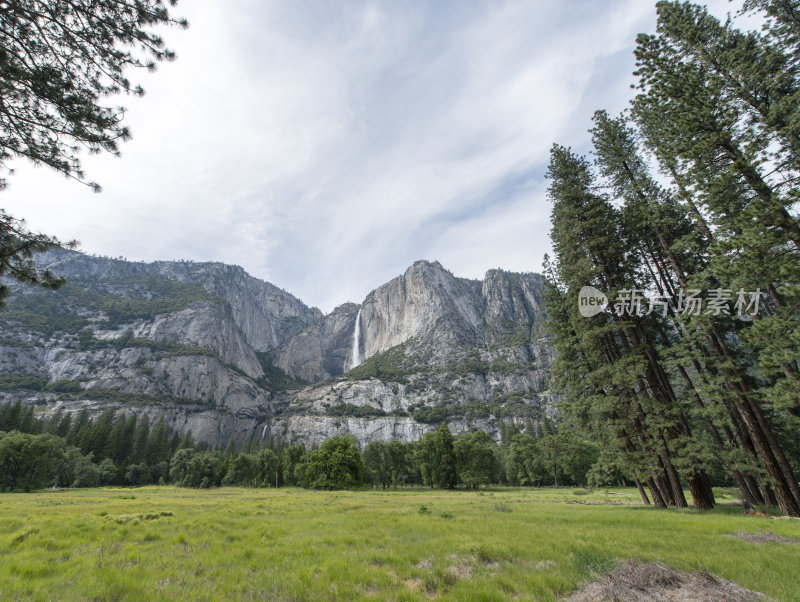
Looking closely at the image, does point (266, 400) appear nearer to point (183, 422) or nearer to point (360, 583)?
point (183, 422)

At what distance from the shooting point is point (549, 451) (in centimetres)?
6681

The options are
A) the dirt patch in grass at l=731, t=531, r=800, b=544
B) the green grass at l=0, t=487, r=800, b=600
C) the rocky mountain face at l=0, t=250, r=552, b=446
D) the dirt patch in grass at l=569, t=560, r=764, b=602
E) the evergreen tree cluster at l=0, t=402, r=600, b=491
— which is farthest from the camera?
the rocky mountain face at l=0, t=250, r=552, b=446

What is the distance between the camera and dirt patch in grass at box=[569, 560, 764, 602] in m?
5.25

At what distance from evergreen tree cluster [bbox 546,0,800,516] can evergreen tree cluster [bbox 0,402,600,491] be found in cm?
3599

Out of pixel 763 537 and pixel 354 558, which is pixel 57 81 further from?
pixel 763 537

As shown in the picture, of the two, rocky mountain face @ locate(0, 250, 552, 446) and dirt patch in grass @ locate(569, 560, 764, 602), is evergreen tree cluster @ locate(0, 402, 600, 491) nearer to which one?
dirt patch in grass @ locate(569, 560, 764, 602)

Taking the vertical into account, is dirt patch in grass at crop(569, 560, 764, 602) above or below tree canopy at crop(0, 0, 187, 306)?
below

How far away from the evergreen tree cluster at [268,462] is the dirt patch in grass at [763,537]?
144 feet

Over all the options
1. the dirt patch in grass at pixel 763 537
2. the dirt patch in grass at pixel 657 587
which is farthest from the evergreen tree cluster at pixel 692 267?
the dirt patch in grass at pixel 657 587

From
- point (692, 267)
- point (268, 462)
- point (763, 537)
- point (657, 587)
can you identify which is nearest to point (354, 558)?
point (657, 587)

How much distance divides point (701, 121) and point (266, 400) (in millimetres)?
200049

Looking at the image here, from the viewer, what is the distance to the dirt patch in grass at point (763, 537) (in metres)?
9.09

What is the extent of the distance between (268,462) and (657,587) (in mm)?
77586

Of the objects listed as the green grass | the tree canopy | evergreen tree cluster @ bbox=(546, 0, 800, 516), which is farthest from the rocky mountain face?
the tree canopy
